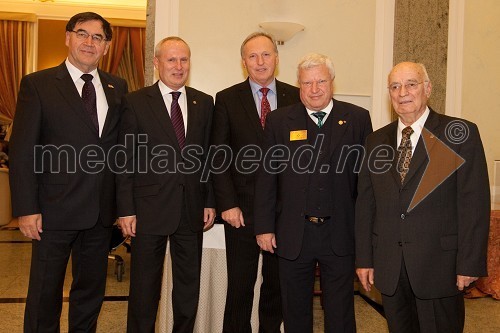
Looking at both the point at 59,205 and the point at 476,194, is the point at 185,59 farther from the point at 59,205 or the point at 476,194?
the point at 476,194

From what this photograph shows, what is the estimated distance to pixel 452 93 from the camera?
5.21m

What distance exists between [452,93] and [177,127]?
11.4 feet

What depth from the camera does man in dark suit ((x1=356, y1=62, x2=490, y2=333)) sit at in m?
2.11

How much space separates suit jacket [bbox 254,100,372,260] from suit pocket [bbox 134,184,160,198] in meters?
0.57

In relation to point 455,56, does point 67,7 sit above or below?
above

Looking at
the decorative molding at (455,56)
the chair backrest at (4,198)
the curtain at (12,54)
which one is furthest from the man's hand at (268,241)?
the curtain at (12,54)

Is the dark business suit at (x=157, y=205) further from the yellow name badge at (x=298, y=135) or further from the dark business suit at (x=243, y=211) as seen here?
the yellow name badge at (x=298, y=135)

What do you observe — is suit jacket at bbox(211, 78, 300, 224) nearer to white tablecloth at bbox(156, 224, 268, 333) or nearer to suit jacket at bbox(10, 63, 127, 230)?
white tablecloth at bbox(156, 224, 268, 333)

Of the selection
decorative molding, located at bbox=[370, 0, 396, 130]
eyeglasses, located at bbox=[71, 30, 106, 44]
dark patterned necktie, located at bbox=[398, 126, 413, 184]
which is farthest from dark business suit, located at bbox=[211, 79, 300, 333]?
decorative molding, located at bbox=[370, 0, 396, 130]

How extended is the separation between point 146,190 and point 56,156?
1.61ft

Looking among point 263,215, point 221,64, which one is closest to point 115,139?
point 263,215

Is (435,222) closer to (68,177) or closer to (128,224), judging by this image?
(128,224)

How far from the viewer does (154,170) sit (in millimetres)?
2771

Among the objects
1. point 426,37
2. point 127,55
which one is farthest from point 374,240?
point 127,55
